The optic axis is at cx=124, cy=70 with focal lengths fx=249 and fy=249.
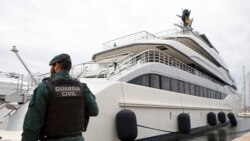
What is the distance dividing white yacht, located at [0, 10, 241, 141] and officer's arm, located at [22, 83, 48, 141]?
2462 mm

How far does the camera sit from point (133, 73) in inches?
320

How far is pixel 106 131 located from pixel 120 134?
0.45m

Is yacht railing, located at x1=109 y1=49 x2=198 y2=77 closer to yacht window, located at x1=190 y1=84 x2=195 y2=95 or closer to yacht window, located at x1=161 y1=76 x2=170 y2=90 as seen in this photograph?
yacht window, located at x1=161 y1=76 x2=170 y2=90

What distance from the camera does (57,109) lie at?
2328 millimetres

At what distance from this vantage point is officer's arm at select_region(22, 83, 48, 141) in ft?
7.20

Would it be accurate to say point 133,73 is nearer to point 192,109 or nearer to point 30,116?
point 192,109

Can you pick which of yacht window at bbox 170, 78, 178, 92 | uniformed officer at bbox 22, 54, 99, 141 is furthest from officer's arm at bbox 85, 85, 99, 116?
yacht window at bbox 170, 78, 178, 92

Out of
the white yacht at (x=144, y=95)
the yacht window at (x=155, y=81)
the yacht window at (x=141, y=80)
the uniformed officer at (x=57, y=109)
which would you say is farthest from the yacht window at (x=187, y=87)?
the uniformed officer at (x=57, y=109)

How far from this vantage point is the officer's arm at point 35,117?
2.20 m

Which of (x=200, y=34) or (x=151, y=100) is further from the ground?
(x=200, y=34)

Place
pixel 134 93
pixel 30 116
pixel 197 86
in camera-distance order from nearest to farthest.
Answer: pixel 30 116
pixel 134 93
pixel 197 86

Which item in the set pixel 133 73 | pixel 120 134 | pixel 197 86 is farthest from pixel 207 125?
pixel 120 134

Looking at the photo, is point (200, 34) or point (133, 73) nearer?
point (133, 73)

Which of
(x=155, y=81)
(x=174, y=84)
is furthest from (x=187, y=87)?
(x=155, y=81)
